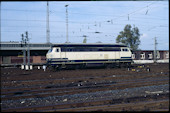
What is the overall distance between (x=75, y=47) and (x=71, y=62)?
6.49 ft

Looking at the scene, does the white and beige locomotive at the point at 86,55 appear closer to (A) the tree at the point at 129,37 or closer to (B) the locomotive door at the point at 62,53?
(B) the locomotive door at the point at 62,53

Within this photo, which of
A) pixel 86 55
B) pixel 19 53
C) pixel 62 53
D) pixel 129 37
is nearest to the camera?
pixel 62 53

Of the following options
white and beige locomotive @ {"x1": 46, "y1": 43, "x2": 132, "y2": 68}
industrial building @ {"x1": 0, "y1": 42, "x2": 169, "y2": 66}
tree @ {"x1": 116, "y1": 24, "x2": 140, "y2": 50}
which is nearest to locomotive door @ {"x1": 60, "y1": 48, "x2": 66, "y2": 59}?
white and beige locomotive @ {"x1": 46, "y1": 43, "x2": 132, "y2": 68}

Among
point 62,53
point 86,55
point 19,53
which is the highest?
point 19,53

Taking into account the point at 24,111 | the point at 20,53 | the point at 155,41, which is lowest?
the point at 24,111

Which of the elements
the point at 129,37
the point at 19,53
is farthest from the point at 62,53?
the point at 129,37

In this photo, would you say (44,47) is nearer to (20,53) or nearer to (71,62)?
(20,53)

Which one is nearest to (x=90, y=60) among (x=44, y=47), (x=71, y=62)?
(x=71, y=62)

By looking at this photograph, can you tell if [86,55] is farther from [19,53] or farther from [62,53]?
[19,53]

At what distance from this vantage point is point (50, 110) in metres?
6.63

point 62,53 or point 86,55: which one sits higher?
point 62,53

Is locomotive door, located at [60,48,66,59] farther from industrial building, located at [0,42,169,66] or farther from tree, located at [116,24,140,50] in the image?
tree, located at [116,24,140,50]

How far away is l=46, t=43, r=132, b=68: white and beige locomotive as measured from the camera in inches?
869

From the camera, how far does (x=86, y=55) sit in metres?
23.2
